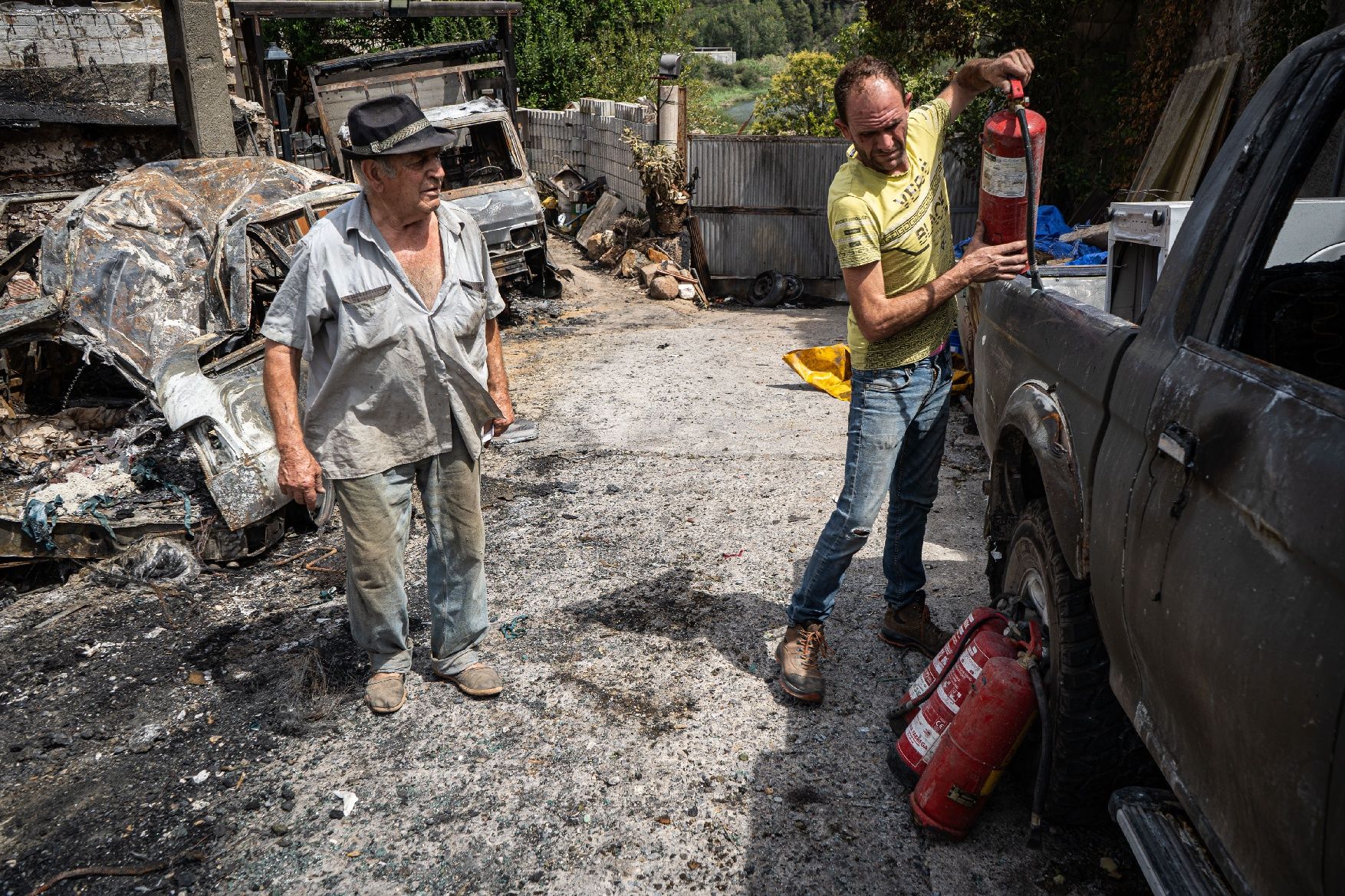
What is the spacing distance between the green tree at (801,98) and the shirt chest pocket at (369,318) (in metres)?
14.6

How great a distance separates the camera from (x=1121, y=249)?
424 centimetres

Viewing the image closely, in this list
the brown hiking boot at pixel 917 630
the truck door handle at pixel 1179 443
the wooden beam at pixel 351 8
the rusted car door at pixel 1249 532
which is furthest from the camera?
the wooden beam at pixel 351 8

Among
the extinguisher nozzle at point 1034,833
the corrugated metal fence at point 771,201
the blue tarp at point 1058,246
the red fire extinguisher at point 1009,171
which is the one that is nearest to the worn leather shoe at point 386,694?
the extinguisher nozzle at point 1034,833

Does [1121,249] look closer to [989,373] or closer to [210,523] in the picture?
[989,373]

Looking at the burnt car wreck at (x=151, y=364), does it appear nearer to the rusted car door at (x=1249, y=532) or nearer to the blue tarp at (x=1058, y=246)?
the rusted car door at (x=1249, y=532)

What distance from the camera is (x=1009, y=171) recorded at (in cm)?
282

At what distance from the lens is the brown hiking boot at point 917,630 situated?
3.55 metres

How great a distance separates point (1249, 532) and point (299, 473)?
2597mm

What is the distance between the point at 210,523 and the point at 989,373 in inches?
148

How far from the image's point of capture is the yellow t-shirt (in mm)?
2834

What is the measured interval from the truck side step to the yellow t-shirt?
4.95 feet

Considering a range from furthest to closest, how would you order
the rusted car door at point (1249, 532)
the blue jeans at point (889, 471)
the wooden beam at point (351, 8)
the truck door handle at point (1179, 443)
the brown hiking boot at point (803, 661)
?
1. the wooden beam at point (351, 8)
2. the brown hiking boot at point (803, 661)
3. the blue jeans at point (889, 471)
4. the truck door handle at point (1179, 443)
5. the rusted car door at point (1249, 532)

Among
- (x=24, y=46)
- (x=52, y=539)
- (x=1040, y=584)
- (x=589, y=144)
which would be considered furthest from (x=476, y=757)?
(x=589, y=144)

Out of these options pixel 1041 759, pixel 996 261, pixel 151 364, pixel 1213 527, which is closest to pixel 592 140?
pixel 151 364
